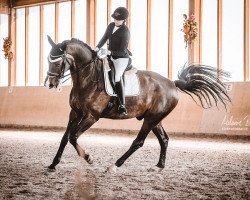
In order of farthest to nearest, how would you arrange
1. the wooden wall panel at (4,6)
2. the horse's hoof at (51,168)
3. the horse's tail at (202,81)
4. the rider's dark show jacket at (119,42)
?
the wooden wall panel at (4,6) < the horse's tail at (202,81) < the rider's dark show jacket at (119,42) < the horse's hoof at (51,168)

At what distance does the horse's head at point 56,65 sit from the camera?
4844 millimetres

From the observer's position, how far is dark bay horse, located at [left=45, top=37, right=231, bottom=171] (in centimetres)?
490

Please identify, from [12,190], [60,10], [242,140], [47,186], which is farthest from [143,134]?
[60,10]

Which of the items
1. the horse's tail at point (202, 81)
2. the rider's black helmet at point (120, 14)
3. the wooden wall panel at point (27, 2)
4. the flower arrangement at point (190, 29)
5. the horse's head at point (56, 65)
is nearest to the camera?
the horse's head at point (56, 65)

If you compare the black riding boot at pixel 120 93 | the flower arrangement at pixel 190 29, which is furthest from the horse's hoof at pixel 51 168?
the flower arrangement at pixel 190 29

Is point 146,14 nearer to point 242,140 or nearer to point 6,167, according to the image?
point 242,140

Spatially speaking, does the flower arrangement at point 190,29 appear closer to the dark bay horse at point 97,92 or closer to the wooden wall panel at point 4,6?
the dark bay horse at point 97,92

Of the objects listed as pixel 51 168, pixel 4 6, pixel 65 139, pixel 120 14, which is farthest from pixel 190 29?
pixel 4 6

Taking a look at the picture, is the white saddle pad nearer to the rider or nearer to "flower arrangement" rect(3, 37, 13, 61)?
the rider

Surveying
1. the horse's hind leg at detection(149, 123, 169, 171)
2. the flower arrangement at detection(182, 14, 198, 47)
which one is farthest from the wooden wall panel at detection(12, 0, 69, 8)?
the horse's hind leg at detection(149, 123, 169, 171)

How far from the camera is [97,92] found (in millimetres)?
5031

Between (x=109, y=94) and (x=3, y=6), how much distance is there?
12.1m

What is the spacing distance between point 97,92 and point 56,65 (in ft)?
1.91

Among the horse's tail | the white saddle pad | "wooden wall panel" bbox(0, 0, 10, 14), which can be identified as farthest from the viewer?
"wooden wall panel" bbox(0, 0, 10, 14)
